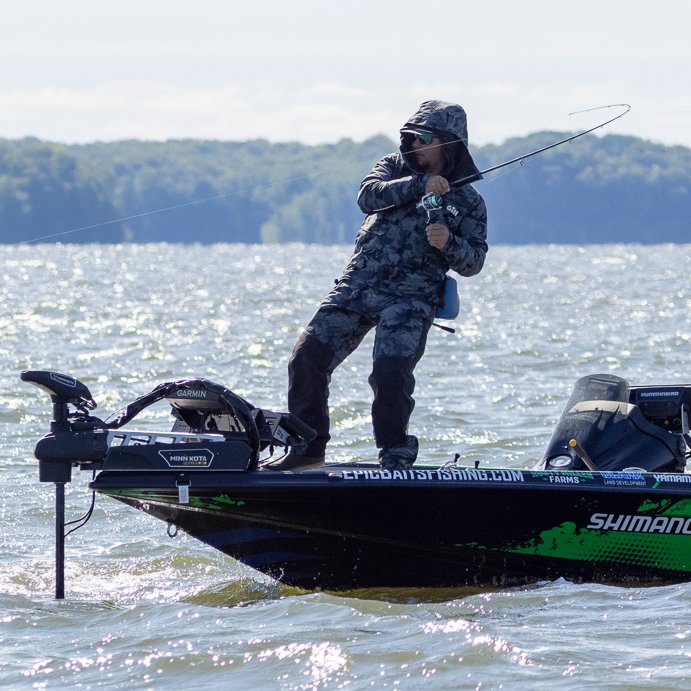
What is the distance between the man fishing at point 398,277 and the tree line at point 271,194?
41899 millimetres

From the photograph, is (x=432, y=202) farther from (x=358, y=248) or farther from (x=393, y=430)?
(x=393, y=430)

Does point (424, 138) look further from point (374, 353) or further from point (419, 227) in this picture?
point (374, 353)

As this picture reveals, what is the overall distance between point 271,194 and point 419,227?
359 feet

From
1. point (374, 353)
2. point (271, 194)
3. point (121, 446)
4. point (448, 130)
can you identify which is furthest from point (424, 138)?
point (271, 194)

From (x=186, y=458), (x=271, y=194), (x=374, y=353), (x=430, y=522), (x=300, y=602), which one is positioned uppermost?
(x=271, y=194)

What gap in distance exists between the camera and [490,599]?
6797 mm

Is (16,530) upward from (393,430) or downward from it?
downward

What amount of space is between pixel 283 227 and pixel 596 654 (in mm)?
114044

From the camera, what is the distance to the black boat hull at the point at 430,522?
21.1 feet

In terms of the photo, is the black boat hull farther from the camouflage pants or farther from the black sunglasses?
the black sunglasses

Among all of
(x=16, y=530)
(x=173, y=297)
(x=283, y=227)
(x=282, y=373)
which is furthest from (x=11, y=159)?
(x=16, y=530)

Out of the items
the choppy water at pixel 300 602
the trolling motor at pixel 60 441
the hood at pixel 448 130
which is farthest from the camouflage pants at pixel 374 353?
the trolling motor at pixel 60 441

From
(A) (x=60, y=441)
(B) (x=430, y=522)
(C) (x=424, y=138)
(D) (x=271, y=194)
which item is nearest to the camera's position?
(A) (x=60, y=441)

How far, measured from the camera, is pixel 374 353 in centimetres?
670
